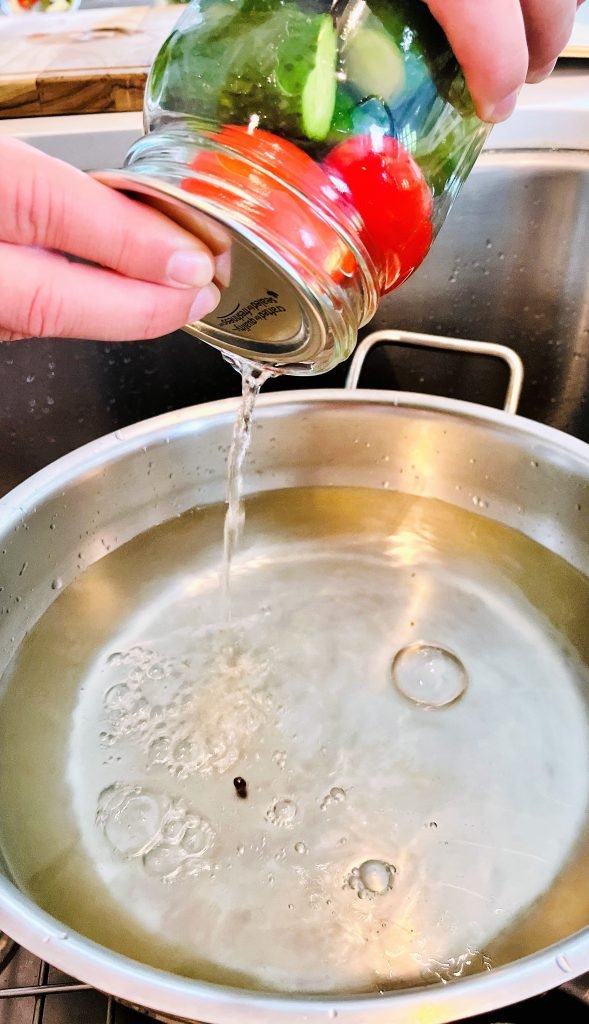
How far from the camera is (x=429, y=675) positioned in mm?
663

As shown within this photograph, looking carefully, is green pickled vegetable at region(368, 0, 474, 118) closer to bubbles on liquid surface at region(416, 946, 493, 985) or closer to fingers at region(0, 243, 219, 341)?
fingers at region(0, 243, 219, 341)

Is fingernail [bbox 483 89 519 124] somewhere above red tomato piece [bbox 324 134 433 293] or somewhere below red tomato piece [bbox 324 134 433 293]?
above

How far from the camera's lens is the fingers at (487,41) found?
35 cm

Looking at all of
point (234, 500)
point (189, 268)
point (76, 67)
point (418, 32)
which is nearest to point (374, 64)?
point (418, 32)

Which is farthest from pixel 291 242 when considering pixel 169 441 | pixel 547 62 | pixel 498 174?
pixel 498 174

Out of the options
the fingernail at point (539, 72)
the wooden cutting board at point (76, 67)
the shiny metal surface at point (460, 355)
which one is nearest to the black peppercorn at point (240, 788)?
the shiny metal surface at point (460, 355)

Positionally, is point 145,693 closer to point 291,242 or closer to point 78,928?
point 78,928

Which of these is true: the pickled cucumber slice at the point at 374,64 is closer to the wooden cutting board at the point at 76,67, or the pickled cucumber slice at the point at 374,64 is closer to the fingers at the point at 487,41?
the fingers at the point at 487,41

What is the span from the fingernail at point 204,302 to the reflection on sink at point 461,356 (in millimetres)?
452

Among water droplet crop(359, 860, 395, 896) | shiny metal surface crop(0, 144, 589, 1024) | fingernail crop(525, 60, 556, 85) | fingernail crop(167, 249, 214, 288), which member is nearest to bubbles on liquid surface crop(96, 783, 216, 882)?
water droplet crop(359, 860, 395, 896)

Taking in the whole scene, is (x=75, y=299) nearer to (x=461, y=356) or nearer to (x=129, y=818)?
(x=129, y=818)

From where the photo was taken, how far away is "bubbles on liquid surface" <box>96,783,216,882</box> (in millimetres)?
544

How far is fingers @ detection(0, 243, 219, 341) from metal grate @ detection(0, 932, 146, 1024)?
0.38 m

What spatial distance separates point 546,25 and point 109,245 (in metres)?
0.26
